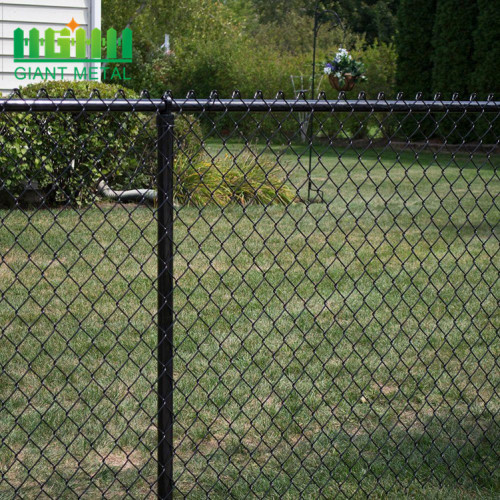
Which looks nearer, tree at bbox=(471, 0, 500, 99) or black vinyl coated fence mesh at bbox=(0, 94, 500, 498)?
black vinyl coated fence mesh at bbox=(0, 94, 500, 498)

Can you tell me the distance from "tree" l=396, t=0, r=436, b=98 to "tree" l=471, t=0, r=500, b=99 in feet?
3.79

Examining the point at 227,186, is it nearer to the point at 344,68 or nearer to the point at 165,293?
the point at 344,68

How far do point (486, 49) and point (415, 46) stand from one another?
170 centimetres

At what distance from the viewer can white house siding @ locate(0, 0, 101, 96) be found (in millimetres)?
7961

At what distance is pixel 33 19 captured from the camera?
8078 millimetres

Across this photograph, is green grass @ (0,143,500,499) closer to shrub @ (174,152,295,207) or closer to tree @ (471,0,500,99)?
shrub @ (174,152,295,207)

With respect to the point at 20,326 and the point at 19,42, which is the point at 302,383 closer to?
the point at 20,326

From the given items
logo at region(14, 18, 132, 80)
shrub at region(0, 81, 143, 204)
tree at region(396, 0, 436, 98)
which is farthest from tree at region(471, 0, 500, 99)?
shrub at region(0, 81, 143, 204)

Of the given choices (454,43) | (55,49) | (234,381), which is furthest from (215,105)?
(454,43)

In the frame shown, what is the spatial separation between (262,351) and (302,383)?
467mm

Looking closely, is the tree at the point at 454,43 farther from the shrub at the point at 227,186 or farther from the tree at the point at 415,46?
Result: the shrub at the point at 227,186

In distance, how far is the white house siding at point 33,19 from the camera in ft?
26.1

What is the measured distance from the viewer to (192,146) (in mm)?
8914

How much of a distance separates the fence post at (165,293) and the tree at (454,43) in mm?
13171
